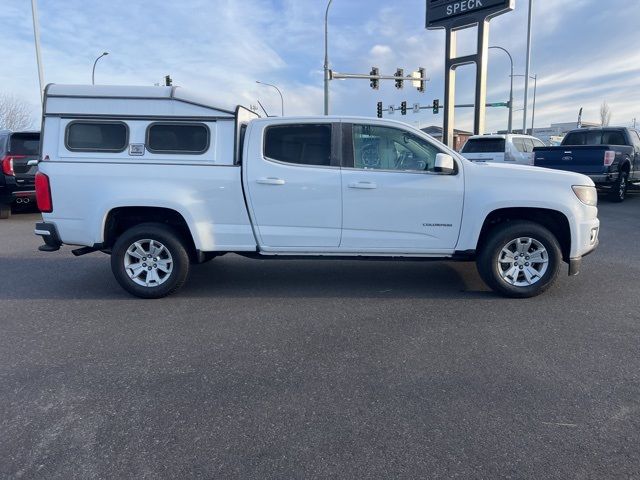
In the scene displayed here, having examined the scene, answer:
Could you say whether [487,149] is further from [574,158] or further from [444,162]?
[444,162]

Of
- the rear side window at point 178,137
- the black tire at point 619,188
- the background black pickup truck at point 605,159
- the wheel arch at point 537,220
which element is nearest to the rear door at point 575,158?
the background black pickup truck at point 605,159

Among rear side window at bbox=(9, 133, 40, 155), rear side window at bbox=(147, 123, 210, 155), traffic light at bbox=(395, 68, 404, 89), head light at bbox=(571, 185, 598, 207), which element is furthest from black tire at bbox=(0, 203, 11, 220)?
traffic light at bbox=(395, 68, 404, 89)

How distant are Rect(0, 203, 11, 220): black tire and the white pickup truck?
7.98 metres

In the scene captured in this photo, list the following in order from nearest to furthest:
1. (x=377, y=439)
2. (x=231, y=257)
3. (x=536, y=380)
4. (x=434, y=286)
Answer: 1. (x=377, y=439)
2. (x=536, y=380)
3. (x=434, y=286)
4. (x=231, y=257)

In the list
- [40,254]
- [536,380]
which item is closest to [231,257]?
[40,254]

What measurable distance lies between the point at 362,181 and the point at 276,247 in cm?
118

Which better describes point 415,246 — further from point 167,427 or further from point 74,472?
point 74,472

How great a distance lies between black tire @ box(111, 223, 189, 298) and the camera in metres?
5.22

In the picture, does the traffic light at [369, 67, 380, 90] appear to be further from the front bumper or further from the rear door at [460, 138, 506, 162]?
the front bumper

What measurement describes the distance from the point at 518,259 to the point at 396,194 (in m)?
1.50

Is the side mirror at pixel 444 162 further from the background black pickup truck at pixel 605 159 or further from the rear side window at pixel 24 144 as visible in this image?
the rear side window at pixel 24 144

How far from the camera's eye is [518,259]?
5.24 m

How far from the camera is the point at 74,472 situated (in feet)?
8.11

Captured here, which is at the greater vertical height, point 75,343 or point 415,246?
point 415,246
